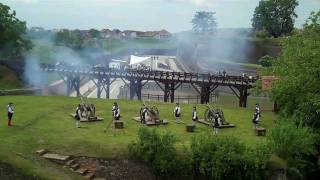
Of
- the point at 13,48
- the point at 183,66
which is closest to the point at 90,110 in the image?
the point at 13,48

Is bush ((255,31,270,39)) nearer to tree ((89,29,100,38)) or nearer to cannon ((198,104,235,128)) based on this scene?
cannon ((198,104,235,128))

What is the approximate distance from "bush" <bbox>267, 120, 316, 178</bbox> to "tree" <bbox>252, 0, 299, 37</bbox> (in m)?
57.5

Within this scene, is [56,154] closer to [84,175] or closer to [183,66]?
[84,175]

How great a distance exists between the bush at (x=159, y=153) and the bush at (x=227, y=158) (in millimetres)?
809

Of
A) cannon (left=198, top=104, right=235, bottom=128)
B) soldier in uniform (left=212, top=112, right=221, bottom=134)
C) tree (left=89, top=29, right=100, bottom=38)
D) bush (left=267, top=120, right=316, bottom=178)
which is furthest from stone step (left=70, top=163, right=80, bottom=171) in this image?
tree (left=89, top=29, right=100, bottom=38)

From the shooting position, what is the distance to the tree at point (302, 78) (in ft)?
84.6

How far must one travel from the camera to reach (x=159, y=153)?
2170cm

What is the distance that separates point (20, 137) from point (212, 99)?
30.4 metres

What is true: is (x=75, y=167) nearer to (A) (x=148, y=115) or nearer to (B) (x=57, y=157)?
(B) (x=57, y=157)

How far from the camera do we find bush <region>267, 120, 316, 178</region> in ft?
73.5

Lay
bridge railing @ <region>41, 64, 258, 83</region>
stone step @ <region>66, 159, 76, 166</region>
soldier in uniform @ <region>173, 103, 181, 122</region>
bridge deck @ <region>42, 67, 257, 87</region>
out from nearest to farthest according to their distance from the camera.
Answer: stone step @ <region>66, 159, 76, 166</region>
soldier in uniform @ <region>173, 103, 181, 122</region>
bridge deck @ <region>42, 67, 257, 87</region>
bridge railing @ <region>41, 64, 258, 83</region>

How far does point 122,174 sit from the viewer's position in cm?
2191

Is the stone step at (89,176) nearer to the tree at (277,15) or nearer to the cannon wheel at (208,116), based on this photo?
the cannon wheel at (208,116)

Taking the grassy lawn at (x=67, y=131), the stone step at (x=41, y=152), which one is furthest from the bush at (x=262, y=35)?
→ the stone step at (x=41, y=152)
